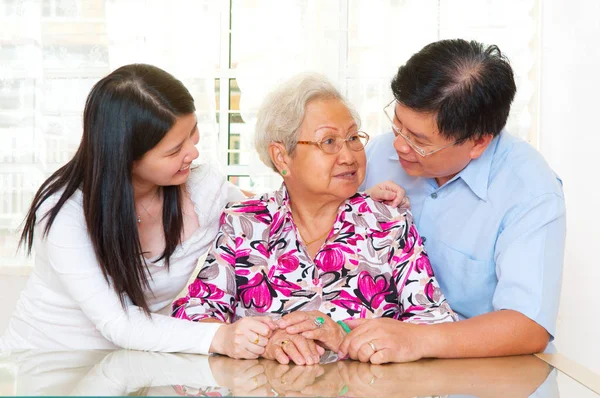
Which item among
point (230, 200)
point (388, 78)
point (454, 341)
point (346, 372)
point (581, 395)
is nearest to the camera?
point (581, 395)

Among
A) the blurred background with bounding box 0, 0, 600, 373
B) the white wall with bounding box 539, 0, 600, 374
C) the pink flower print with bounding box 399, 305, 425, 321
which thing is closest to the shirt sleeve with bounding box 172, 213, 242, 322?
the pink flower print with bounding box 399, 305, 425, 321

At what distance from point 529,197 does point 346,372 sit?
2.35ft

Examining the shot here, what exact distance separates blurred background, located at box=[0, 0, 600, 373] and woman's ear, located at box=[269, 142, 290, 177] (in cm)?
188

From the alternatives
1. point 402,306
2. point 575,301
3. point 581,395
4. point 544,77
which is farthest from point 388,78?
point 581,395

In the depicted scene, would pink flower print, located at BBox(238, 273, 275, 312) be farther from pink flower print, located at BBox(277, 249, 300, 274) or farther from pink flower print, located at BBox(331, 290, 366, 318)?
pink flower print, located at BBox(331, 290, 366, 318)

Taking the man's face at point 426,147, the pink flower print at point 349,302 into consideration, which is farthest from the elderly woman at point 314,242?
the man's face at point 426,147

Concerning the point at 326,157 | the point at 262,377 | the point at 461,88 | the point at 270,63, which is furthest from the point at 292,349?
the point at 270,63

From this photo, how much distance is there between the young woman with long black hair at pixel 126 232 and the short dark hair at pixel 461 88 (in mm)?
569

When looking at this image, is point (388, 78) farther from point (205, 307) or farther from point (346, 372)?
point (346, 372)

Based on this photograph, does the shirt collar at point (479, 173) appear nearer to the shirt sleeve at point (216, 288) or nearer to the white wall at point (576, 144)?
the shirt sleeve at point (216, 288)

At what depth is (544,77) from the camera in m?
3.73

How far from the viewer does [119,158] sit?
63.1 inches

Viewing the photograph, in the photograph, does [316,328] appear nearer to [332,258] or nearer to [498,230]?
[332,258]

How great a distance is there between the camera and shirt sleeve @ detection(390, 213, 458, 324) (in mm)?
1586
